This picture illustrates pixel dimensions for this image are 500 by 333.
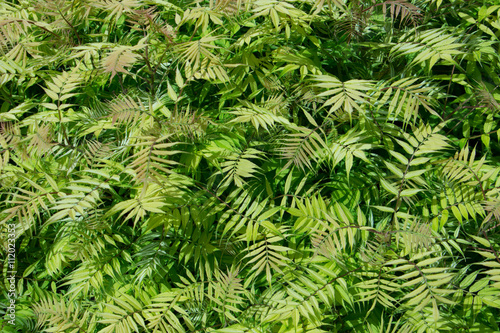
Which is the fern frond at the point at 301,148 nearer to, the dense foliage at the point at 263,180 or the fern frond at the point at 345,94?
the dense foliage at the point at 263,180

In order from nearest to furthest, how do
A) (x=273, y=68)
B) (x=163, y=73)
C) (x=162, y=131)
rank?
(x=162, y=131)
(x=273, y=68)
(x=163, y=73)

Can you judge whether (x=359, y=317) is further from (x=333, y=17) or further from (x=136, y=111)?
(x=333, y=17)

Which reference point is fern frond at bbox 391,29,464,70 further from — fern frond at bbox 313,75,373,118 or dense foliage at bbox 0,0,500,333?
fern frond at bbox 313,75,373,118

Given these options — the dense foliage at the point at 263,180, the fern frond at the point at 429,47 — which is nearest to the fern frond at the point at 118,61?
the dense foliage at the point at 263,180

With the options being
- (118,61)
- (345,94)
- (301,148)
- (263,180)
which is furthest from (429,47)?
(118,61)

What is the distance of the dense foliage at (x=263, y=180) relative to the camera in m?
1.32

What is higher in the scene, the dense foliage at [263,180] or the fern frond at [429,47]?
the fern frond at [429,47]

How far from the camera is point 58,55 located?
1674 millimetres

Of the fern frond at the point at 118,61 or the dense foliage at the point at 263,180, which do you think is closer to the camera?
the fern frond at the point at 118,61

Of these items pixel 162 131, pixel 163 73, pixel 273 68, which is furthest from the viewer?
pixel 163 73

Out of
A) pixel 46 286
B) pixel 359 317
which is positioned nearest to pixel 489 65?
pixel 359 317

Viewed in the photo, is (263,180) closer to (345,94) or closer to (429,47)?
(345,94)

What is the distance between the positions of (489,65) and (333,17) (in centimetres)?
68

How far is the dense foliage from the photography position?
132 cm
